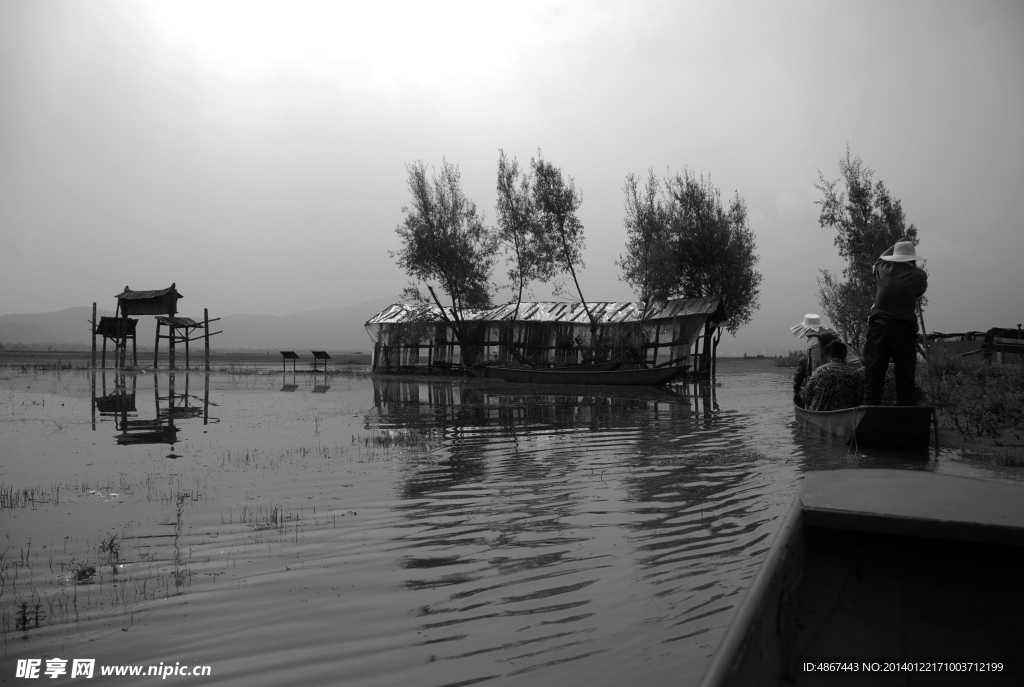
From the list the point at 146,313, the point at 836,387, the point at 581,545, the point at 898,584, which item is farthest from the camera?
the point at 146,313

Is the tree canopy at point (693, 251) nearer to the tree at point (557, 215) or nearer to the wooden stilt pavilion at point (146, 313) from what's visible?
the tree at point (557, 215)

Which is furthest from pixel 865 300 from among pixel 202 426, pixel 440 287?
pixel 202 426

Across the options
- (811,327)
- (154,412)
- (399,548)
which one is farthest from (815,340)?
(154,412)

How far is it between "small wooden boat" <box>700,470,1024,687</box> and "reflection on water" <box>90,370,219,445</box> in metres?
10.8

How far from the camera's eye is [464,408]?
56.7 feet

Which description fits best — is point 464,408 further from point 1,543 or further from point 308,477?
point 1,543

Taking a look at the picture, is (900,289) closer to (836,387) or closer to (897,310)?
(897,310)

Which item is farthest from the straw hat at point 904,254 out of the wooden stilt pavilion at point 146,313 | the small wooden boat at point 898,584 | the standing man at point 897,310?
the wooden stilt pavilion at point 146,313

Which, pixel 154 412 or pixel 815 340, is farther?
pixel 154 412

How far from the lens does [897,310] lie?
8523 mm

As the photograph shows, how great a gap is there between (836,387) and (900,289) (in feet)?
7.30

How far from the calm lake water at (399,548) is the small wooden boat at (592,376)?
561 inches

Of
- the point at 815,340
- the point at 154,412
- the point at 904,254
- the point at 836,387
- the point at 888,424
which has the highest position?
the point at 904,254

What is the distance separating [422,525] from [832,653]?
3.69 m
